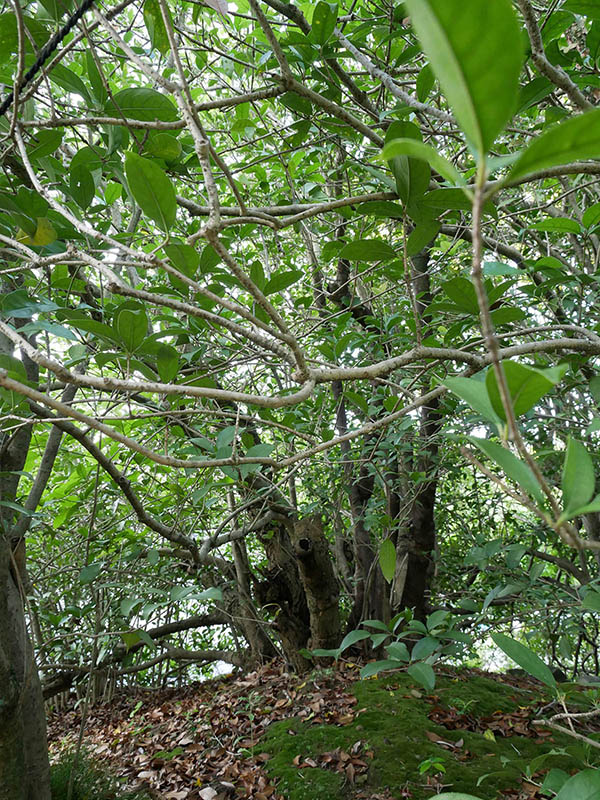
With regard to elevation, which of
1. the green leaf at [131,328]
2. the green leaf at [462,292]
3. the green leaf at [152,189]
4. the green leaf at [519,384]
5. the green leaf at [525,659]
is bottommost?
the green leaf at [525,659]

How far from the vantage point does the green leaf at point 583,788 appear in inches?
25.6

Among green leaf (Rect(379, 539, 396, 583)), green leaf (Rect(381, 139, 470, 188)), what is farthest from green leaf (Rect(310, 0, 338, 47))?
green leaf (Rect(379, 539, 396, 583))

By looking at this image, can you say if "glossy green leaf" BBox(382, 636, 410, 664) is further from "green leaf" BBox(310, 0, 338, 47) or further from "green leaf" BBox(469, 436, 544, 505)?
"green leaf" BBox(310, 0, 338, 47)

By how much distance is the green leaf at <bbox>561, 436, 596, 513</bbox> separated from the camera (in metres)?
0.43

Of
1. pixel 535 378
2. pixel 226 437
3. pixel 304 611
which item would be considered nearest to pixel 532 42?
pixel 535 378

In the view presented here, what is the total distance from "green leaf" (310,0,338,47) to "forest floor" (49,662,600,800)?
2065 mm

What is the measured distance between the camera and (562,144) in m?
0.35

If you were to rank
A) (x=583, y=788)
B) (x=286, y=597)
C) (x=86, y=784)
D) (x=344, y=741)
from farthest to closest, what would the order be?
(x=286, y=597) → (x=86, y=784) → (x=344, y=741) → (x=583, y=788)

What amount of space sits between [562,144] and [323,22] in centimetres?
112

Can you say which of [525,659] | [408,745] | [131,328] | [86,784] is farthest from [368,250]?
[86,784]

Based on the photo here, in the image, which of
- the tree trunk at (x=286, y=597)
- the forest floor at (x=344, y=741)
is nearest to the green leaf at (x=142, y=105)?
the forest floor at (x=344, y=741)

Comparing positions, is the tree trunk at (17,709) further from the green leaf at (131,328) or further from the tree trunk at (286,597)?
the tree trunk at (286,597)

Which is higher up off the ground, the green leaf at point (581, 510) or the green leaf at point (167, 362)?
the green leaf at point (167, 362)

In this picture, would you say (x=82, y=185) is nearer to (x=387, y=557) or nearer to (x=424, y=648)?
(x=387, y=557)
